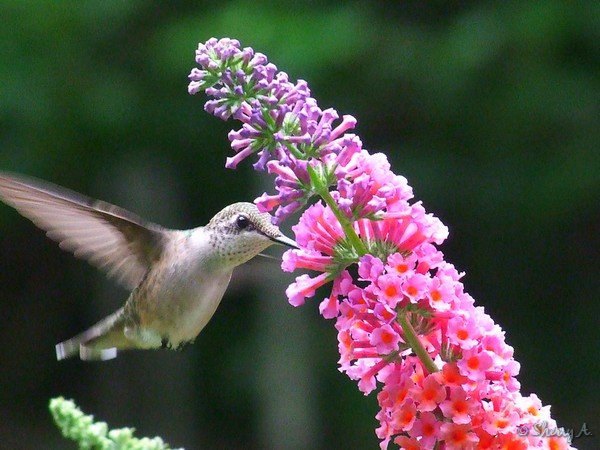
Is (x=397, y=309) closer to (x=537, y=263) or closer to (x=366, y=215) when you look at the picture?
(x=366, y=215)

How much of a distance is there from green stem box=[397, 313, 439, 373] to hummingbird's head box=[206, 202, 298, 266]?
0.68m

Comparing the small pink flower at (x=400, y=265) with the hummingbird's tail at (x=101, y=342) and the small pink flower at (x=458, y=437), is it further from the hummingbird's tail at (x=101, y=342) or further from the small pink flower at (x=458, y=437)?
the hummingbird's tail at (x=101, y=342)

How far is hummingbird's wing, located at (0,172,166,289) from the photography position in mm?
2189

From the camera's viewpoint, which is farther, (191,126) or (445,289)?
(191,126)

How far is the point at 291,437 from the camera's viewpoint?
546 centimetres

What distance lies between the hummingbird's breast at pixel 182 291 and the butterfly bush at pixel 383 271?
0.81m

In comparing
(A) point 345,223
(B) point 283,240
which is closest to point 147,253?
(B) point 283,240

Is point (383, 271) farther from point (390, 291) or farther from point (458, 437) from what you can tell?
point (458, 437)

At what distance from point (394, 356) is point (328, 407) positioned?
4393mm

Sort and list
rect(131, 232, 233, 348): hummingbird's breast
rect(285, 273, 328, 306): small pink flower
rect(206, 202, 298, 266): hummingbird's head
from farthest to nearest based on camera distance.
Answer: rect(131, 232, 233, 348): hummingbird's breast
rect(206, 202, 298, 266): hummingbird's head
rect(285, 273, 328, 306): small pink flower

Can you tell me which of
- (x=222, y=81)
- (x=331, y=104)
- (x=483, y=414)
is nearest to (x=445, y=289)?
(x=483, y=414)

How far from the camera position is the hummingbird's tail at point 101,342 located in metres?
2.65

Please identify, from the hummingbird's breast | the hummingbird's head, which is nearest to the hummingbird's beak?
the hummingbird's head

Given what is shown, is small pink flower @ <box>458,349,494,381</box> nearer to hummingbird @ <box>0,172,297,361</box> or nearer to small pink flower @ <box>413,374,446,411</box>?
small pink flower @ <box>413,374,446,411</box>
